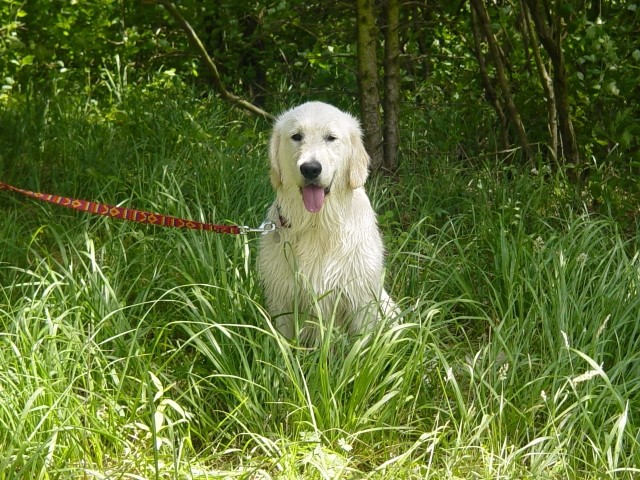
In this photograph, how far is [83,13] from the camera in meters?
6.89

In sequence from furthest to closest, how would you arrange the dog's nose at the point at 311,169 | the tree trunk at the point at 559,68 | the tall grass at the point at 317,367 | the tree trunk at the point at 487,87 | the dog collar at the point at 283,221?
the tree trunk at the point at 487,87
the tree trunk at the point at 559,68
the dog collar at the point at 283,221
the dog's nose at the point at 311,169
the tall grass at the point at 317,367

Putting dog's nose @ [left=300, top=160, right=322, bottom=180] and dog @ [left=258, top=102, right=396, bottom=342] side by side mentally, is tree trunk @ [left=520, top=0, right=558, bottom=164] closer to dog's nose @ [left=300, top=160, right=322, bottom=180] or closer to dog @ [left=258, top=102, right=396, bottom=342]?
dog @ [left=258, top=102, right=396, bottom=342]

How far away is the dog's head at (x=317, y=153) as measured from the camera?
3.33m

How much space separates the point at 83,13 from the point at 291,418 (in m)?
4.84

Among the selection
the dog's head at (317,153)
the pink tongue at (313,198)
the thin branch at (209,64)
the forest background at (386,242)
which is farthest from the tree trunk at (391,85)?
the pink tongue at (313,198)

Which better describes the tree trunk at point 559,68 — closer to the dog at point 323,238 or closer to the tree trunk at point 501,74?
the tree trunk at point 501,74

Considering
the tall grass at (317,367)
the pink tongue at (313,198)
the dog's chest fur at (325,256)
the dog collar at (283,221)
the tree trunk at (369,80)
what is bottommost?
the tall grass at (317,367)

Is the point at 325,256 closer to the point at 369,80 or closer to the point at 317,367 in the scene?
the point at 317,367

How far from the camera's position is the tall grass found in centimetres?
285

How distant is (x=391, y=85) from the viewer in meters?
5.46

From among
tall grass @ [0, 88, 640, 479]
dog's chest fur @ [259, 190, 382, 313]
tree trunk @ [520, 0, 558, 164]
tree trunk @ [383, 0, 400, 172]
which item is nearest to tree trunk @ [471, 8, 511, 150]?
tree trunk @ [520, 0, 558, 164]

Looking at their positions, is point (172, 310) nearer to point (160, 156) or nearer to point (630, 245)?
point (160, 156)

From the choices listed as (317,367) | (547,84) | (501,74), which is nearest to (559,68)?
(547,84)

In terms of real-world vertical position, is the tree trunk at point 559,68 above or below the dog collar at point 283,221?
above
